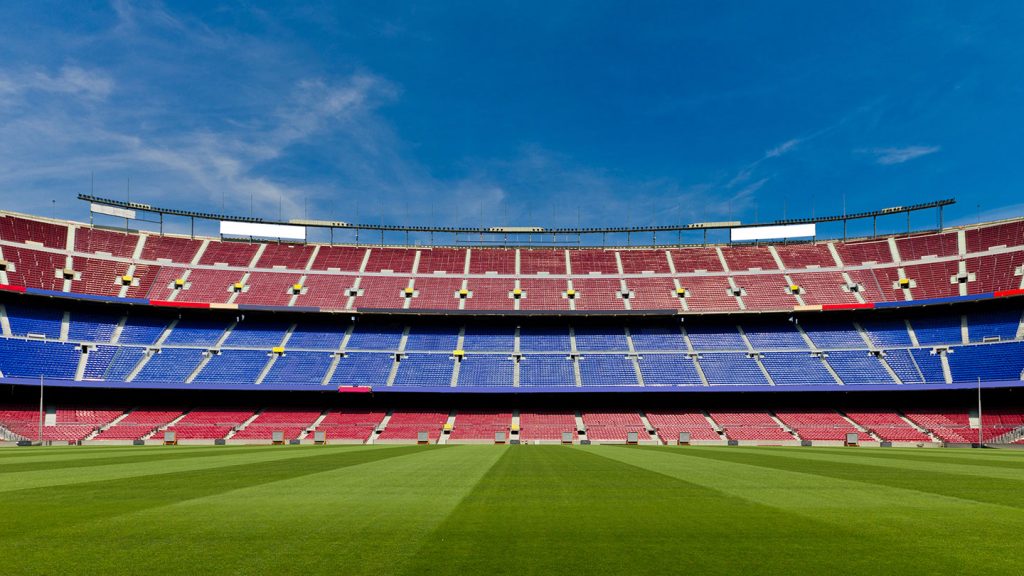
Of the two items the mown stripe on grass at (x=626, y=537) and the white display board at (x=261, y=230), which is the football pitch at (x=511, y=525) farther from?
the white display board at (x=261, y=230)

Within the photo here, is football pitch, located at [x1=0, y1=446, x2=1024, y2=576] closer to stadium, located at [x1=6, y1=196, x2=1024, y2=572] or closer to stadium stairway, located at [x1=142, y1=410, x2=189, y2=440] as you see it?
stadium, located at [x1=6, y1=196, x2=1024, y2=572]

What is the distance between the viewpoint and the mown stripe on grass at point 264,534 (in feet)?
21.2

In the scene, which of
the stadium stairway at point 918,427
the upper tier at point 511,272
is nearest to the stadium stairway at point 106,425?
the upper tier at point 511,272

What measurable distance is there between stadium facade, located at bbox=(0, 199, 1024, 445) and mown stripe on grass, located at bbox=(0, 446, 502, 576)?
3612 cm

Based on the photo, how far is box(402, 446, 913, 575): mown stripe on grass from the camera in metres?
6.37

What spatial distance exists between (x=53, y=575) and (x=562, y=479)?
1146 cm

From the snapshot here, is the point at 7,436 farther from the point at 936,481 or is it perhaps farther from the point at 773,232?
the point at 773,232

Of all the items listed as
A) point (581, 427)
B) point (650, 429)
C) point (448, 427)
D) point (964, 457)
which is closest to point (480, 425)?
point (448, 427)

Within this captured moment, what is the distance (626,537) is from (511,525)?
6.02ft

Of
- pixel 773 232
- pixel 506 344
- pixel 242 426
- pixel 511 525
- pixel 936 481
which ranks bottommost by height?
pixel 242 426

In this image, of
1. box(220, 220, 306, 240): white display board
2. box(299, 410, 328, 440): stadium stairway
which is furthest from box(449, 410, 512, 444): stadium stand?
box(220, 220, 306, 240): white display board

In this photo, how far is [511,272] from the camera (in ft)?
220

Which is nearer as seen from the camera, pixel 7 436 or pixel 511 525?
pixel 511 525

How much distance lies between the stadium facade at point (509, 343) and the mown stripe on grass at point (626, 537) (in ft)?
120
